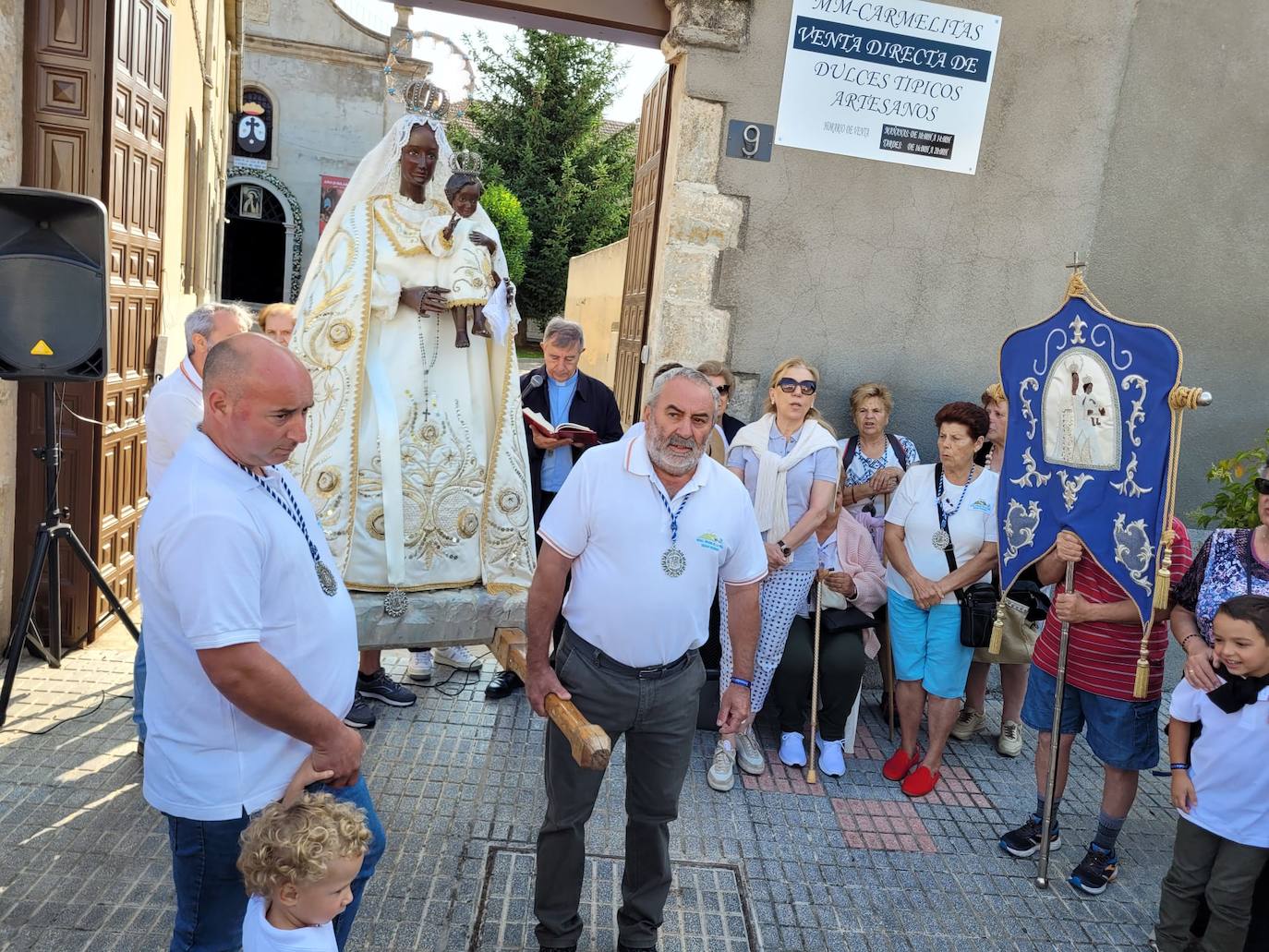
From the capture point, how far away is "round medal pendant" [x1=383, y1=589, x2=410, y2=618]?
413 cm

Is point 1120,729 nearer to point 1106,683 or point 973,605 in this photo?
point 1106,683

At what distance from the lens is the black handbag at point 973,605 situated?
4.37m

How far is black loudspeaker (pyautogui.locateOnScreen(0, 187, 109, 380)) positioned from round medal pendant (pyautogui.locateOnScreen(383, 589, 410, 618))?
65.0 inches

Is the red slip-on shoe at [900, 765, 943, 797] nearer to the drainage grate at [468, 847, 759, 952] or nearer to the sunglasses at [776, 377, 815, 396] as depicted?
the drainage grate at [468, 847, 759, 952]

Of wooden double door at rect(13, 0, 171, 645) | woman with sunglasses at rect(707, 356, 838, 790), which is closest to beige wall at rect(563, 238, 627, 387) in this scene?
wooden double door at rect(13, 0, 171, 645)

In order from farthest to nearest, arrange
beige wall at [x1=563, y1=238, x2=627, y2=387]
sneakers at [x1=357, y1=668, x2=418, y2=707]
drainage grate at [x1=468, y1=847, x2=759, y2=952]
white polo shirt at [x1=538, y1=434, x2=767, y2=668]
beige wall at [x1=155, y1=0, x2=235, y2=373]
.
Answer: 1. beige wall at [x1=563, y1=238, x2=627, y2=387]
2. beige wall at [x1=155, y1=0, x2=235, y2=373]
3. sneakers at [x1=357, y1=668, x2=418, y2=707]
4. drainage grate at [x1=468, y1=847, x2=759, y2=952]
5. white polo shirt at [x1=538, y1=434, x2=767, y2=668]

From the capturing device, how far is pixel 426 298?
4.14 meters

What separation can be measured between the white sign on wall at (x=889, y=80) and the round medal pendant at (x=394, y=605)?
3389mm

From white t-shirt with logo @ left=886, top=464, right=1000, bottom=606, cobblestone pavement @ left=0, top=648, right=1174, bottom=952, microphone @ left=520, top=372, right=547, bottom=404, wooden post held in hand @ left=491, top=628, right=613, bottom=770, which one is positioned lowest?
cobblestone pavement @ left=0, top=648, right=1174, bottom=952

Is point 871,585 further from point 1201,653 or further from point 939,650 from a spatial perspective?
point 1201,653

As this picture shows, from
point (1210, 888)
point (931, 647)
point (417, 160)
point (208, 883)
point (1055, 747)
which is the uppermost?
point (417, 160)

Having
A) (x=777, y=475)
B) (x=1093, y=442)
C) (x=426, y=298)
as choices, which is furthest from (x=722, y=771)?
(x=426, y=298)

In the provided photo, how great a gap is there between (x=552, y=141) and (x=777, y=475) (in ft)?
71.7

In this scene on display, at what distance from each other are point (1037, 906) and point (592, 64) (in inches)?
945
